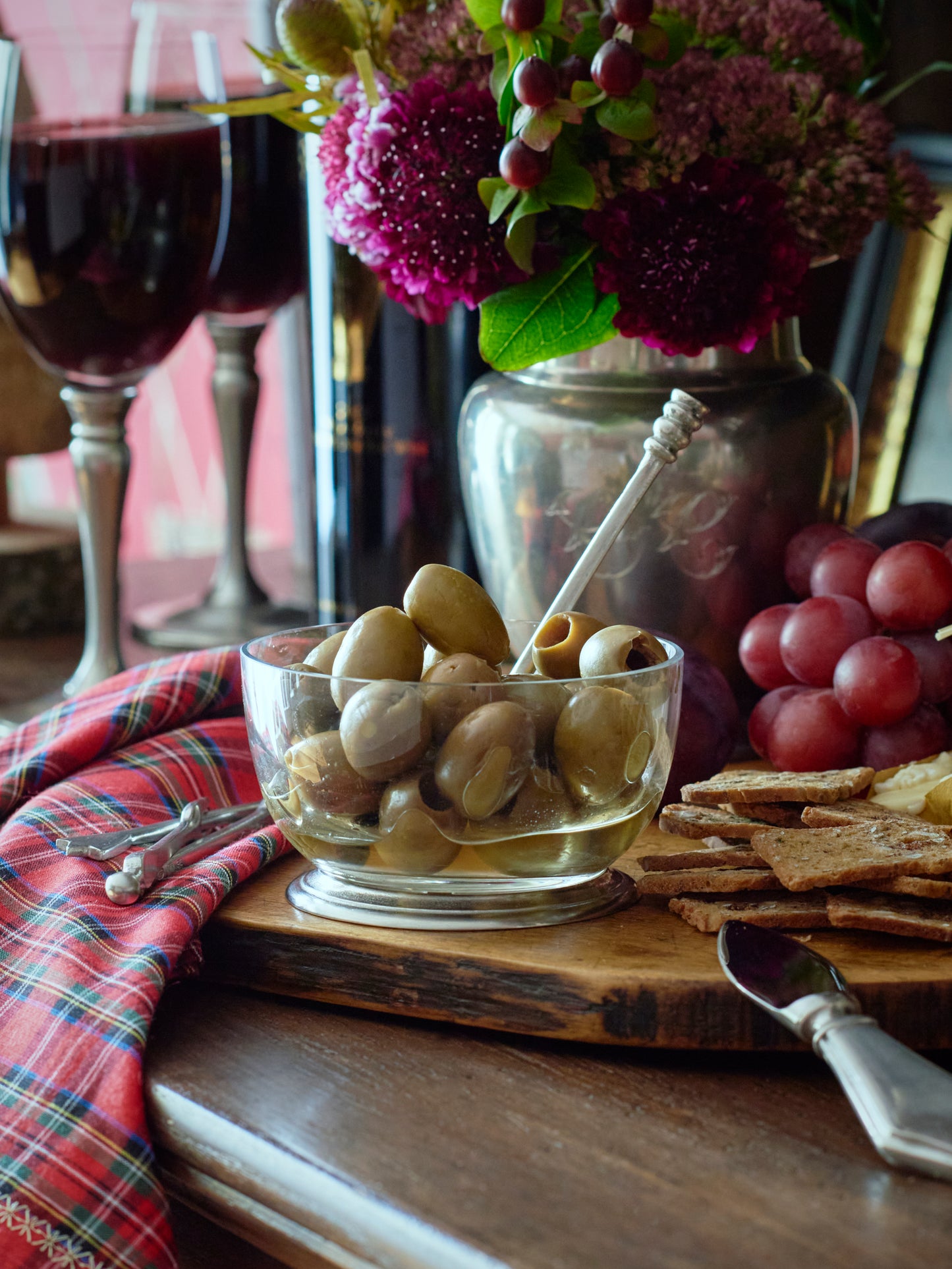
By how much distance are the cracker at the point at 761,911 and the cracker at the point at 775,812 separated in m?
0.05

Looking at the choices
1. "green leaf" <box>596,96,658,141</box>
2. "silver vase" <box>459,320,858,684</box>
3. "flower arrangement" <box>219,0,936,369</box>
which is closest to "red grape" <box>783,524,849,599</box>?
"silver vase" <box>459,320,858,684</box>

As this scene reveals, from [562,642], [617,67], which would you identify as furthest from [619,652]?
[617,67]

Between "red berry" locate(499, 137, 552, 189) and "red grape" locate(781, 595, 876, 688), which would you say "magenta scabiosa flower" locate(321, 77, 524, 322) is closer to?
"red berry" locate(499, 137, 552, 189)

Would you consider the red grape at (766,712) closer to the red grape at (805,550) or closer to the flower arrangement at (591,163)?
the red grape at (805,550)

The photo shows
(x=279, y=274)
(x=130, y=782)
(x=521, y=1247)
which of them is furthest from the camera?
(x=279, y=274)

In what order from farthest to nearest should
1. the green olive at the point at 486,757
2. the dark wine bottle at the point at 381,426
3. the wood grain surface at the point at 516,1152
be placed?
the dark wine bottle at the point at 381,426 < the green olive at the point at 486,757 < the wood grain surface at the point at 516,1152

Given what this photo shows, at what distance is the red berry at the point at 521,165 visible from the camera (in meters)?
0.57

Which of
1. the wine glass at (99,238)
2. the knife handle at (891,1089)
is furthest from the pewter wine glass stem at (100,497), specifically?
the knife handle at (891,1089)

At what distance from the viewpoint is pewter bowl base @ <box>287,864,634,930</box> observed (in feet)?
1.51

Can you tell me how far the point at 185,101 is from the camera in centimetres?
87

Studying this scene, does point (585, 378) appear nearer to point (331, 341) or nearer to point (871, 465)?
point (331, 341)

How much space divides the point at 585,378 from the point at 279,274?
1.22 feet

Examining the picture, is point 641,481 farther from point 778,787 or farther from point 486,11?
point 486,11

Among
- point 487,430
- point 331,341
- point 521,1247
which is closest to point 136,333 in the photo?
point 331,341
